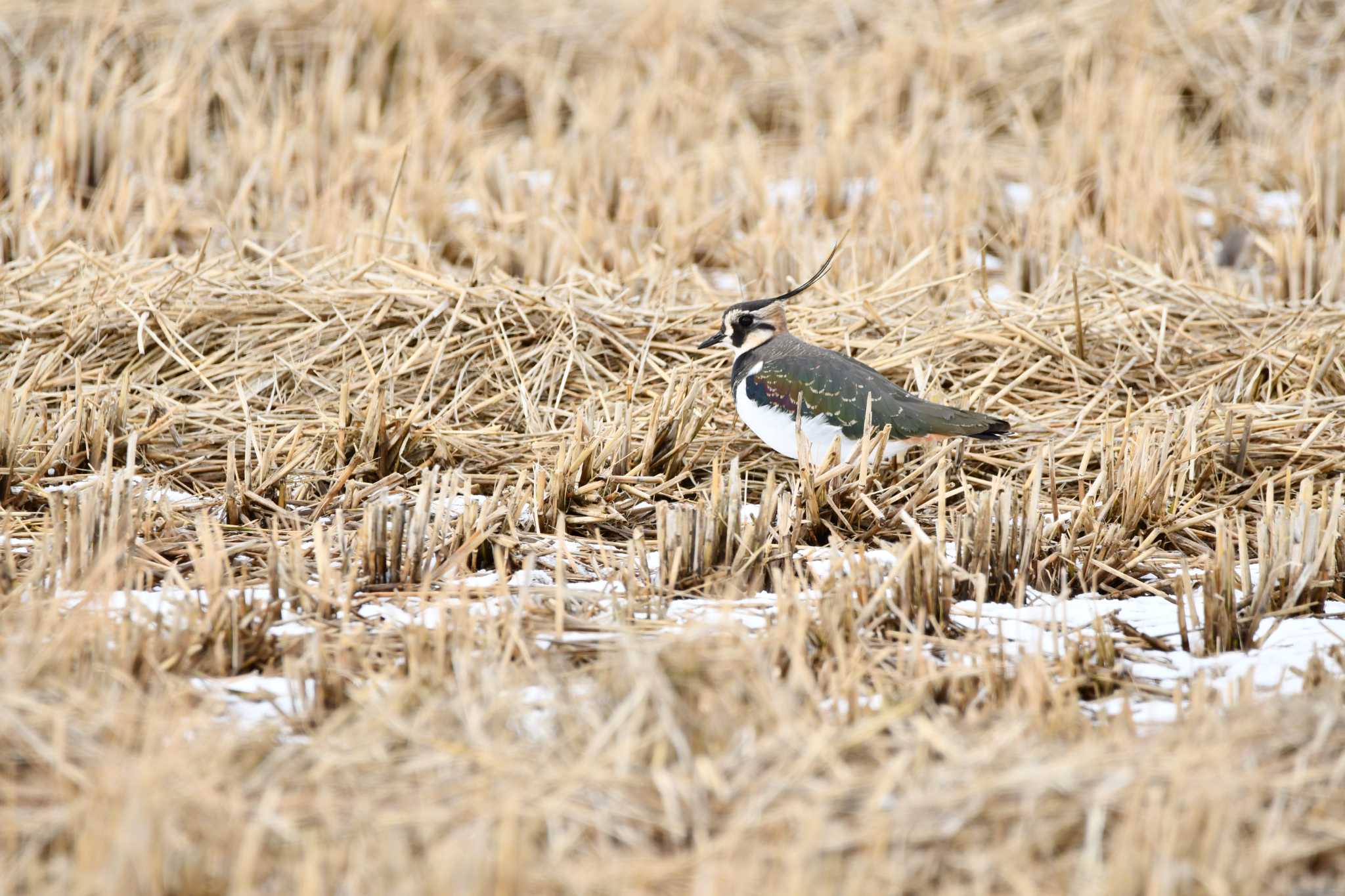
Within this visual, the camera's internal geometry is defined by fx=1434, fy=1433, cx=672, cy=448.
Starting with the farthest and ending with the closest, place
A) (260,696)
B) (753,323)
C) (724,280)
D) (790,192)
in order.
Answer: (790,192)
(724,280)
(753,323)
(260,696)

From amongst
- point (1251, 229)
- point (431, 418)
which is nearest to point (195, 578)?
point (431, 418)

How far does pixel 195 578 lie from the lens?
3.25 metres

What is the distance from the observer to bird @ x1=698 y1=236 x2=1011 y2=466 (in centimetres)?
416

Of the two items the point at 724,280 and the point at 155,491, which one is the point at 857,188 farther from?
the point at 155,491

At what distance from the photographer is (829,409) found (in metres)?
4.26

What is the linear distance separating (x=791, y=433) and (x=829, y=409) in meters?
0.15

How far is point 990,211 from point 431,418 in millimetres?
3288

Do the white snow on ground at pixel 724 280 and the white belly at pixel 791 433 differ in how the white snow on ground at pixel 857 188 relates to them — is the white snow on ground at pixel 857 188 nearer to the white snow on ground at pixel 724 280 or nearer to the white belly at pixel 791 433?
the white snow on ground at pixel 724 280

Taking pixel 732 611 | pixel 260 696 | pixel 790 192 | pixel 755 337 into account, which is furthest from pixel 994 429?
pixel 790 192

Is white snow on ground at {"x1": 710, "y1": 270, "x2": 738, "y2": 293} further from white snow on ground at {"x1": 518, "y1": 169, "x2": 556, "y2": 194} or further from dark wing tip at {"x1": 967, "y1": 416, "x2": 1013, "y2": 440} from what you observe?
dark wing tip at {"x1": 967, "y1": 416, "x2": 1013, "y2": 440}

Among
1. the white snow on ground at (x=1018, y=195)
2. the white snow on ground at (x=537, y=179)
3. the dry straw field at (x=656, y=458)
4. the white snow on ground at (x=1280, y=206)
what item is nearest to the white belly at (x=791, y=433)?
the dry straw field at (x=656, y=458)

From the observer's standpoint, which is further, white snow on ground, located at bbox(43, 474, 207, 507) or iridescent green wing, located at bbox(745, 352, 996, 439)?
iridescent green wing, located at bbox(745, 352, 996, 439)

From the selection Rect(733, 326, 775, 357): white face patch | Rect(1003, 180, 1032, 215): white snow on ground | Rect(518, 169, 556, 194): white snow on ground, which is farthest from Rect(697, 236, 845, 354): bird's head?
Rect(1003, 180, 1032, 215): white snow on ground

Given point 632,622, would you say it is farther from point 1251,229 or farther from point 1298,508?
point 1251,229
